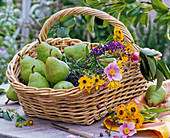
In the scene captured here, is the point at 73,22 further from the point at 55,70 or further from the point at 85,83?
the point at 85,83

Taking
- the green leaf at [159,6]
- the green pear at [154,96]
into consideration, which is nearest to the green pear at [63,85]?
the green pear at [154,96]

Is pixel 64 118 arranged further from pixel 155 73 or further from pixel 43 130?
pixel 155 73

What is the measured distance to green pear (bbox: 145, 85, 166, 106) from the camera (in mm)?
984

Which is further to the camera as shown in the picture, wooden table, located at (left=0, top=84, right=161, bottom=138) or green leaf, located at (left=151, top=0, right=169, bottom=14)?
green leaf, located at (left=151, top=0, right=169, bottom=14)

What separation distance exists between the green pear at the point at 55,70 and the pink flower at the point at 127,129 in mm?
286

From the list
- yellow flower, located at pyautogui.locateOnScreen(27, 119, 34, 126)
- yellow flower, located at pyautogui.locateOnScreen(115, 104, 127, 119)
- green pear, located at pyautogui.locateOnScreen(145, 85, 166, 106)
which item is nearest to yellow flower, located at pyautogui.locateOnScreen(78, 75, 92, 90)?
yellow flower, located at pyautogui.locateOnScreen(115, 104, 127, 119)

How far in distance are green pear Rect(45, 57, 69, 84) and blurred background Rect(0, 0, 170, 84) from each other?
322 millimetres

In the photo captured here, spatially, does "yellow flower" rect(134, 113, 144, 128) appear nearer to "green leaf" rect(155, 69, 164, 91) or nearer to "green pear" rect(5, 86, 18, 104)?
"green leaf" rect(155, 69, 164, 91)

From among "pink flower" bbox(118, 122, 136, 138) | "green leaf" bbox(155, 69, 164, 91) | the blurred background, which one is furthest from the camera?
the blurred background

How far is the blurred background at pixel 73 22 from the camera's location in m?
1.13

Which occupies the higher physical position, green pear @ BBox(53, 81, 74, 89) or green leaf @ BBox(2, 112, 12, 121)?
green pear @ BBox(53, 81, 74, 89)

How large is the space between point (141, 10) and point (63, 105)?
0.64m

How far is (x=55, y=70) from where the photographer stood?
861 millimetres

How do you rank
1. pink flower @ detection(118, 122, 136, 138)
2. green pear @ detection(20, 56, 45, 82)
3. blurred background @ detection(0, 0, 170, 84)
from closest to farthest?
pink flower @ detection(118, 122, 136, 138) → green pear @ detection(20, 56, 45, 82) → blurred background @ detection(0, 0, 170, 84)
